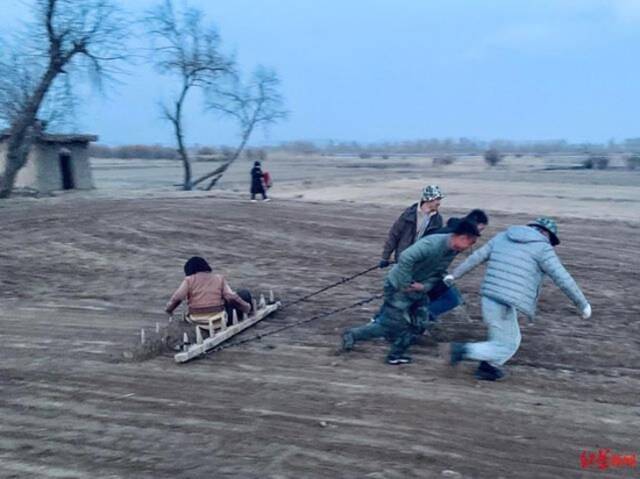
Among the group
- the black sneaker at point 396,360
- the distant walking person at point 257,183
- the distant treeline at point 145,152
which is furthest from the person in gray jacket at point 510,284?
the distant treeline at point 145,152

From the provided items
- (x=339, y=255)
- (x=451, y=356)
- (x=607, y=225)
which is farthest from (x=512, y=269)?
(x=607, y=225)

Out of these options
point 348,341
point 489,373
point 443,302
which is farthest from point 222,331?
point 489,373

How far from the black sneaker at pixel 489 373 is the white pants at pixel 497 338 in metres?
0.06

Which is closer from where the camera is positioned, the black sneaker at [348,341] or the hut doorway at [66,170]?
the black sneaker at [348,341]

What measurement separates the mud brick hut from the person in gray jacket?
2483 centimetres

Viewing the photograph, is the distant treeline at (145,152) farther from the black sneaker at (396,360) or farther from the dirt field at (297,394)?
the black sneaker at (396,360)

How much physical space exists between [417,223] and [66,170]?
24691 millimetres

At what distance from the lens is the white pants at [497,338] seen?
22.9 ft

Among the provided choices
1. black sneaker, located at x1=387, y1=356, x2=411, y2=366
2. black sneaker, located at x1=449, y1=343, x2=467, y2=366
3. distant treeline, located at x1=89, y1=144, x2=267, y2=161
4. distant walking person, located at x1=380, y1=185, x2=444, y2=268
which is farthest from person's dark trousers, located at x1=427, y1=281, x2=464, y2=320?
distant treeline, located at x1=89, y1=144, x2=267, y2=161

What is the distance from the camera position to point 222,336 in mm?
8312

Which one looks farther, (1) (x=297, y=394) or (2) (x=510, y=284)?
(2) (x=510, y=284)

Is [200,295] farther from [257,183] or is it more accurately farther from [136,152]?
[136,152]

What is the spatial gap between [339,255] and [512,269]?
8.52 metres

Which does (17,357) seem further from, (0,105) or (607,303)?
(0,105)
